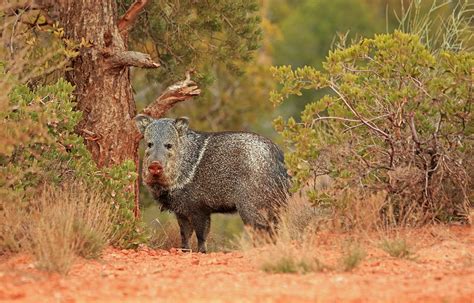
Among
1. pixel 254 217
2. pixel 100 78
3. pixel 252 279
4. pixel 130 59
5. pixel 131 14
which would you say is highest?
pixel 131 14

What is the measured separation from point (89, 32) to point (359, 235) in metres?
3.51

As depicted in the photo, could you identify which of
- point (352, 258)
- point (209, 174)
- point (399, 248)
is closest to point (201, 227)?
point (209, 174)

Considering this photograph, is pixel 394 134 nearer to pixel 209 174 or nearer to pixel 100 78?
pixel 209 174

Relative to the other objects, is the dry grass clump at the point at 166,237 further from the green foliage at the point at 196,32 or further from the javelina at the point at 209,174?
the green foliage at the point at 196,32

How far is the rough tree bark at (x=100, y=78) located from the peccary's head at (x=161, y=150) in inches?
5.7

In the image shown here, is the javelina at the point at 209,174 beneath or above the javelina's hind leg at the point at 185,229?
above

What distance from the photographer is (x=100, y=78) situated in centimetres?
920

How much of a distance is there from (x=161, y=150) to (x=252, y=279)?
11.0 ft

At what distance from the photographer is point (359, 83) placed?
857 cm

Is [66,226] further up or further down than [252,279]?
further up

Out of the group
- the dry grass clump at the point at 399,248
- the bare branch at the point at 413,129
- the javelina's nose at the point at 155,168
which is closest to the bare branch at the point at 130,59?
the javelina's nose at the point at 155,168

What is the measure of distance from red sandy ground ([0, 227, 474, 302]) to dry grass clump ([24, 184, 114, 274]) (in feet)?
0.36

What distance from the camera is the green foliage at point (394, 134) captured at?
7836mm

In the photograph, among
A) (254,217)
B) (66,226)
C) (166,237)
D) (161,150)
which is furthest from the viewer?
(166,237)
